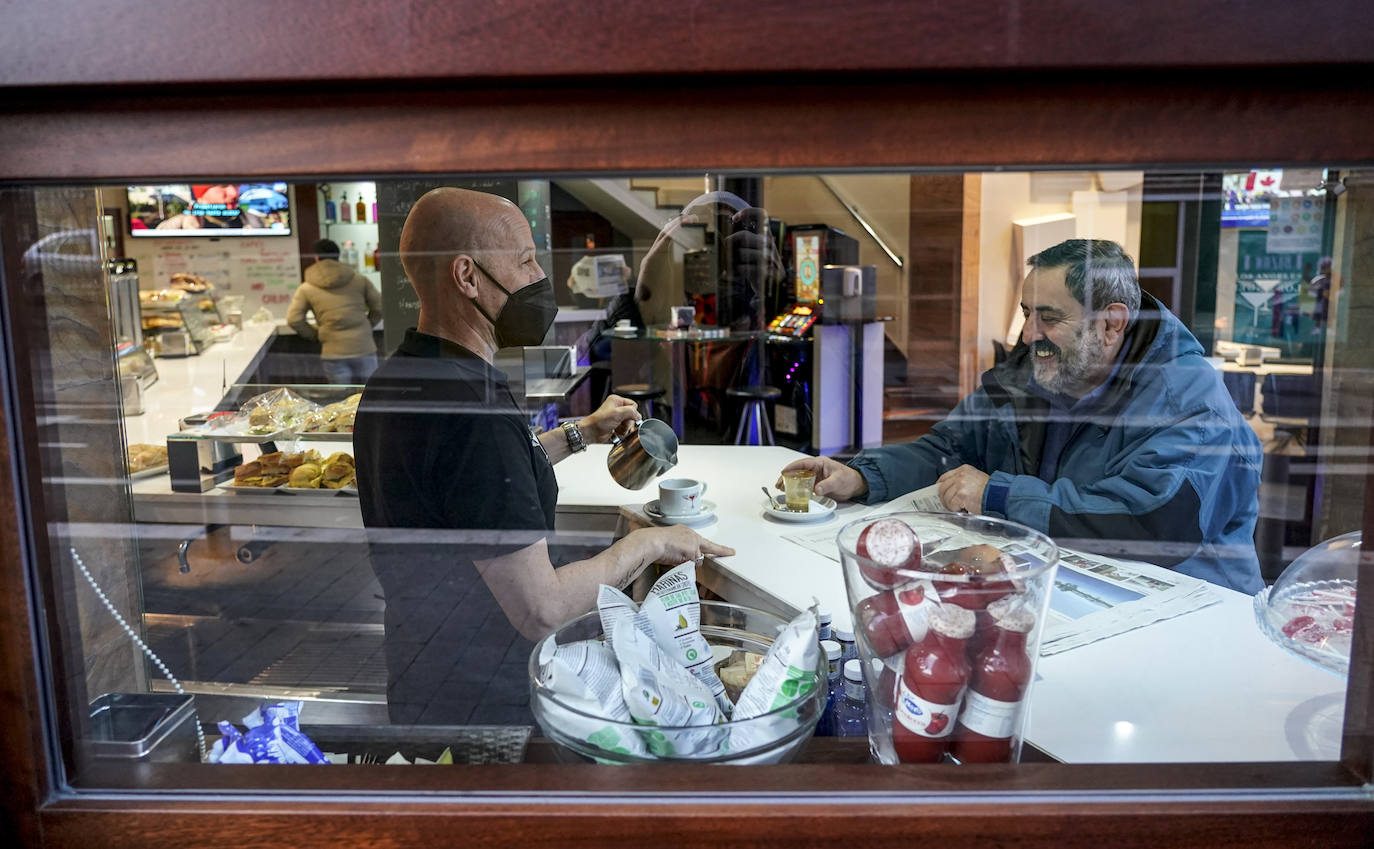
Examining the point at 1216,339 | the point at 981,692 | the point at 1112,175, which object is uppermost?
the point at 1112,175

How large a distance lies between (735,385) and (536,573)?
2652 mm

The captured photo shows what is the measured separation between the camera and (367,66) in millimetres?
515

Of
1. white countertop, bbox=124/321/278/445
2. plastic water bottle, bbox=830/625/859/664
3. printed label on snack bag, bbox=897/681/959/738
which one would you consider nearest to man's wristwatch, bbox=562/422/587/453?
white countertop, bbox=124/321/278/445

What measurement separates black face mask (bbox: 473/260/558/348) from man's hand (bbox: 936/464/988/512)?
0.78 m

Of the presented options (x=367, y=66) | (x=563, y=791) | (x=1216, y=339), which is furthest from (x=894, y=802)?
(x=1216, y=339)

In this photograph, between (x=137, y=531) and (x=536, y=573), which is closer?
(x=137, y=531)

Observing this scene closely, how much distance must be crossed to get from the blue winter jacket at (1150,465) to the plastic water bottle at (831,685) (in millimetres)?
526

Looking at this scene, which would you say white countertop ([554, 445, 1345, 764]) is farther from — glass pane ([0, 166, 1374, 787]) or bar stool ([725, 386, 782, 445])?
bar stool ([725, 386, 782, 445])

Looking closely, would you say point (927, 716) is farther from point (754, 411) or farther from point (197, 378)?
point (754, 411)

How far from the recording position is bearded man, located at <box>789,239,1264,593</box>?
4.71 ft

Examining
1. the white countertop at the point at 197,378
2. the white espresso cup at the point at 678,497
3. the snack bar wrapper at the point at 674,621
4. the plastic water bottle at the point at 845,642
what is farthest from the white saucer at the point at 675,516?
the snack bar wrapper at the point at 674,621

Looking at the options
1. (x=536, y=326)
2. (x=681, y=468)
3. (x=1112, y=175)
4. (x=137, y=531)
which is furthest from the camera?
(x=681, y=468)

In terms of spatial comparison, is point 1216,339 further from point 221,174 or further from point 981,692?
point 221,174

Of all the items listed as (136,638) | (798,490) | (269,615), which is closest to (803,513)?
(798,490)
